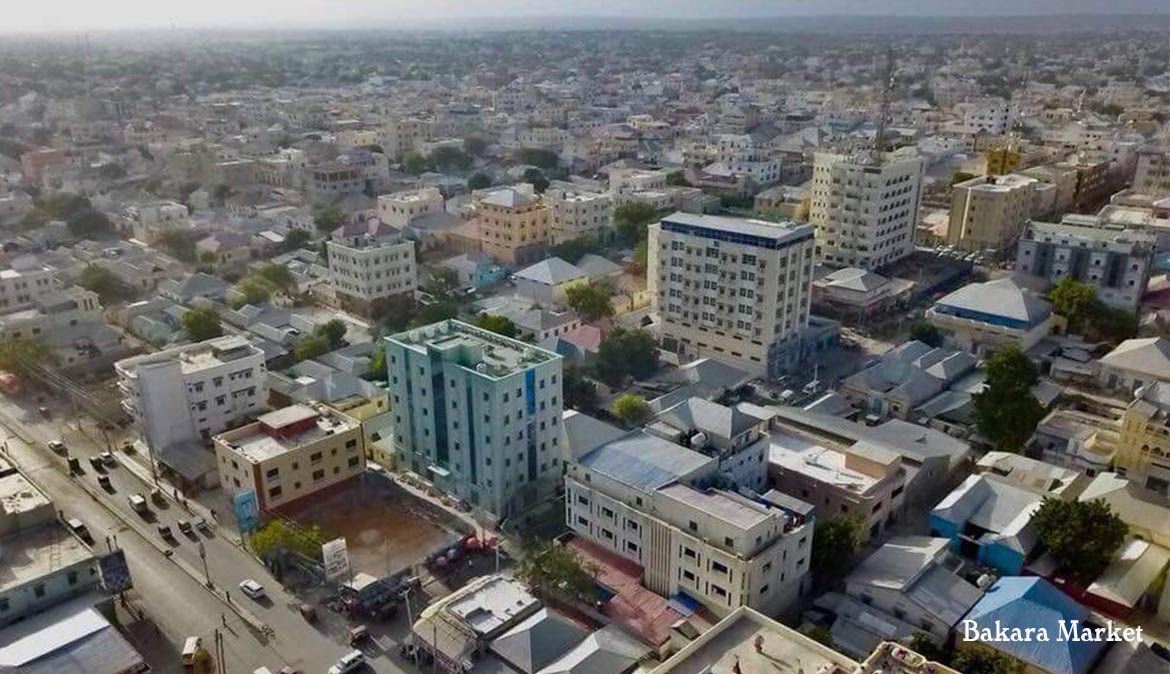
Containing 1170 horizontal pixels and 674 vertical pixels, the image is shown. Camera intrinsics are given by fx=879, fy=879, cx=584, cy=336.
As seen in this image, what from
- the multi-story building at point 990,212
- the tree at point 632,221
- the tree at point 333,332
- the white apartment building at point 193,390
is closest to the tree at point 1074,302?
the multi-story building at point 990,212

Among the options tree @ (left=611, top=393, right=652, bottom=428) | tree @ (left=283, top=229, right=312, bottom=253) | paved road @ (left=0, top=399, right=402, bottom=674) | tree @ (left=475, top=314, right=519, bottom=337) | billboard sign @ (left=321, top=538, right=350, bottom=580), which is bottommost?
paved road @ (left=0, top=399, right=402, bottom=674)

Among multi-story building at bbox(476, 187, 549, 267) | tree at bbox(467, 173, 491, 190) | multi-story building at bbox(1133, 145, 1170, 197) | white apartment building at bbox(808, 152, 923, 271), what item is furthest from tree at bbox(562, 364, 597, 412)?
multi-story building at bbox(1133, 145, 1170, 197)

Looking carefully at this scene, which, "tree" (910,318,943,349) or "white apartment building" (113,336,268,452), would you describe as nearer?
"white apartment building" (113,336,268,452)

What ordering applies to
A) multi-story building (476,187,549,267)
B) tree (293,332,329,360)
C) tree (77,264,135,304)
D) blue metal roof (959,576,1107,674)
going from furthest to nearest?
multi-story building (476,187,549,267), tree (77,264,135,304), tree (293,332,329,360), blue metal roof (959,576,1107,674)

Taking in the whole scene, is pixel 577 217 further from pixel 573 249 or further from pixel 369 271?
pixel 369 271

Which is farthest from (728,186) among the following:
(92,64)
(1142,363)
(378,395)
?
(92,64)

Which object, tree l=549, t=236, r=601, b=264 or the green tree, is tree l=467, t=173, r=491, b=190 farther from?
the green tree

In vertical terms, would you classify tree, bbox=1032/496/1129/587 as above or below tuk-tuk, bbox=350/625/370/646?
above

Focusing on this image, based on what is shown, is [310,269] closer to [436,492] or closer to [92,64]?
[436,492]
